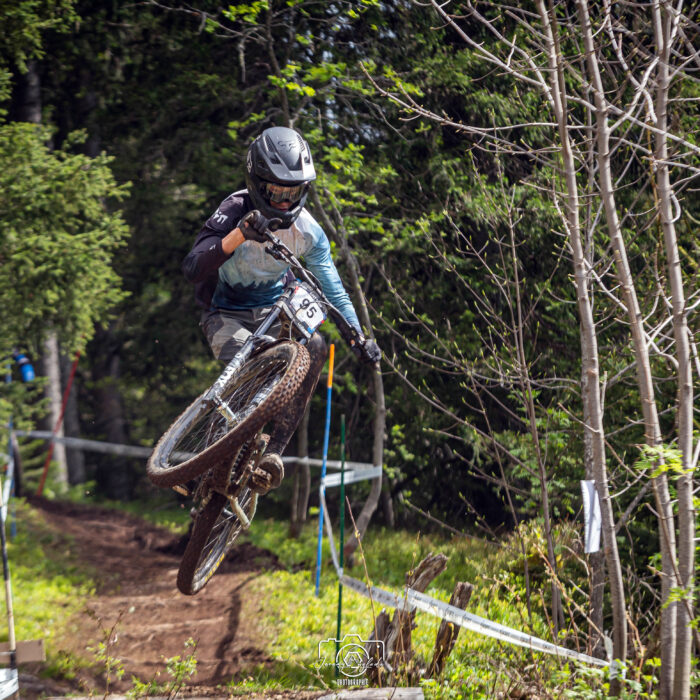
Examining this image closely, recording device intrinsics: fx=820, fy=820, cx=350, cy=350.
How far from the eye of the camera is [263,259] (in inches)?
215

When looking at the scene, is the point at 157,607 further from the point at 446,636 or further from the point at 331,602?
the point at 446,636

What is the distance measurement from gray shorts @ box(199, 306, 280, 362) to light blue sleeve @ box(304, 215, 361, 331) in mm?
420

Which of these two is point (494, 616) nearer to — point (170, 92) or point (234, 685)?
point (234, 685)

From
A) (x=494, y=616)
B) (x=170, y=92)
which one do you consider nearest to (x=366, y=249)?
(x=170, y=92)

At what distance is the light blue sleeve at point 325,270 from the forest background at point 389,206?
66.1 inches

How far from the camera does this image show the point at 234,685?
5.59m

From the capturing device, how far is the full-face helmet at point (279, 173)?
4.84 metres

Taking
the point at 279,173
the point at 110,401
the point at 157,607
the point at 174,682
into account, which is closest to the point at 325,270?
the point at 279,173

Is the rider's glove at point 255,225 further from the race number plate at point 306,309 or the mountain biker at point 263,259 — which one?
the race number plate at point 306,309

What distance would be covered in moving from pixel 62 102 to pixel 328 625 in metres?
8.32

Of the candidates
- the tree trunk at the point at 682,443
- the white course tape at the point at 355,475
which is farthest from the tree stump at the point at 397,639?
the white course tape at the point at 355,475

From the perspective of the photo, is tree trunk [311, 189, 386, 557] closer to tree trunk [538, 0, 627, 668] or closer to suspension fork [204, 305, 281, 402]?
suspension fork [204, 305, 281, 402]

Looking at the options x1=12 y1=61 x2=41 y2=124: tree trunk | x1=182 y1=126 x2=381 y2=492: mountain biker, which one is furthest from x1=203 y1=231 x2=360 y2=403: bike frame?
x1=12 y1=61 x2=41 y2=124: tree trunk

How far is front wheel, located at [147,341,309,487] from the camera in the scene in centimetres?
425
